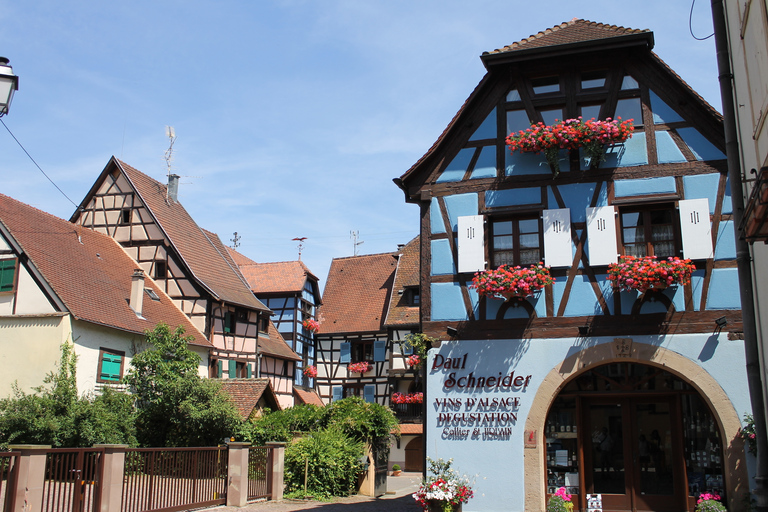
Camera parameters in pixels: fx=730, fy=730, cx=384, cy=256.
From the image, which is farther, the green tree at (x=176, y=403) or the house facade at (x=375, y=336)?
the house facade at (x=375, y=336)

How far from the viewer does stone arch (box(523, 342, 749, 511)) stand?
445 inches

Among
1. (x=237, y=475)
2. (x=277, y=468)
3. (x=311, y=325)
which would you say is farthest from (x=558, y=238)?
(x=311, y=325)

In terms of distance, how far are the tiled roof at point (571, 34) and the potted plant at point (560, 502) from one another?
25.8 ft

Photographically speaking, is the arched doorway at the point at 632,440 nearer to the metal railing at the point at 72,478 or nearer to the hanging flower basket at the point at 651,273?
the hanging flower basket at the point at 651,273

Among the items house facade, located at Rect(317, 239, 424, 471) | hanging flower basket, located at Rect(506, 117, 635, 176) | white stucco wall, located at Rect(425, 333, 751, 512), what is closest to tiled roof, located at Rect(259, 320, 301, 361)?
house facade, located at Rect(317, 239, 424, 471)

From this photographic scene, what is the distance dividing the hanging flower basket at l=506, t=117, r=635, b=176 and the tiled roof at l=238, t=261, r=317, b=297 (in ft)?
78.2

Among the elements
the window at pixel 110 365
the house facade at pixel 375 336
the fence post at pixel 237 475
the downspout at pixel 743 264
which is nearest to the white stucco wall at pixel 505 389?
the downspout at pixel 743 264

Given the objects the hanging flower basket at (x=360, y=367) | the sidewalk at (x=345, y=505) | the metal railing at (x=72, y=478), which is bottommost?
the sidewalk at (x=345, y=505)

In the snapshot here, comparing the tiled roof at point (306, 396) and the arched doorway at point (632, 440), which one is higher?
the tiled roof at point (306, 396)

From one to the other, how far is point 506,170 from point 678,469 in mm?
5964

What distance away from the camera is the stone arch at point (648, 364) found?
445 inches

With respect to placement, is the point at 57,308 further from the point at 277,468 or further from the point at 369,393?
the point at 369,393

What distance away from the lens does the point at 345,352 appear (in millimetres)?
35156

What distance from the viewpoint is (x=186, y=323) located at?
2633cm
